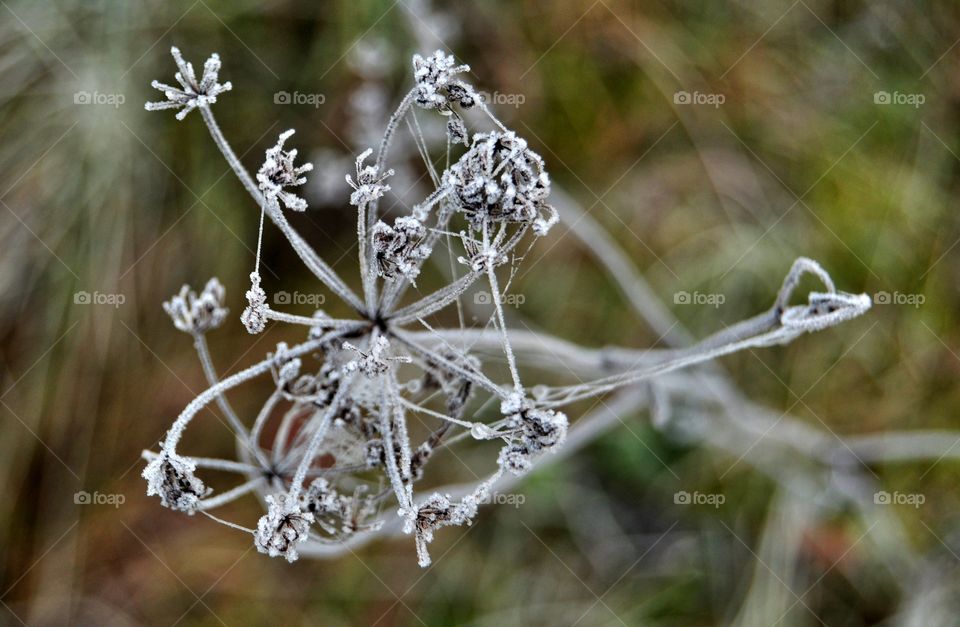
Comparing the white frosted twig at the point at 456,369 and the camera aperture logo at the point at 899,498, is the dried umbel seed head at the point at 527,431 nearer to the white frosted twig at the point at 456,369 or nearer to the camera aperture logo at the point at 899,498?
the white frosted twig at the point at 456,369

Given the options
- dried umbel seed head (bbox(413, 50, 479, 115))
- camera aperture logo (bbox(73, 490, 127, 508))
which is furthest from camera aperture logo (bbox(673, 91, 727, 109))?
camera aperture logo (bbox(73, 490, 127, 508))

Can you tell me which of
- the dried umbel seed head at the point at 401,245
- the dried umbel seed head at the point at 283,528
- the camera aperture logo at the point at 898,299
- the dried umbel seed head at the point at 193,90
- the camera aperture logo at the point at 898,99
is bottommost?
the dried umbel seed head at the point at 283,528

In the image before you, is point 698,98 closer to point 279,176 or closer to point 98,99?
point 279,176

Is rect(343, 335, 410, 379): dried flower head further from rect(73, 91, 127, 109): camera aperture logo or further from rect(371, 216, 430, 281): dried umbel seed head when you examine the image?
rect(73, 91, 127, 109): camera aperture logo

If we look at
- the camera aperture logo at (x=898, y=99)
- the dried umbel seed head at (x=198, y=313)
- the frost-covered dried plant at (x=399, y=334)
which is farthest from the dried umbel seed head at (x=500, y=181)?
the camera aperture logo at (x=898, y=99)

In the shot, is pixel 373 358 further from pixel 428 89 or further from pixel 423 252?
pixel 428 89
